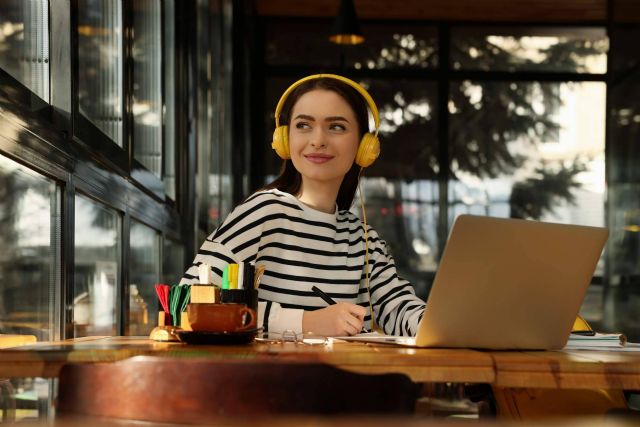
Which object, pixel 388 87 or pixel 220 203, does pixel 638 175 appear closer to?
pixel 388 87

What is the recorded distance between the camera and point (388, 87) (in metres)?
8.11

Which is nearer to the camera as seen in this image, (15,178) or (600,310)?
(15,178)

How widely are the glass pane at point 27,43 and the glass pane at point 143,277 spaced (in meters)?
1.12

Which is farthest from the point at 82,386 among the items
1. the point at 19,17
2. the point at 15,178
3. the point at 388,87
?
the point at 388,87

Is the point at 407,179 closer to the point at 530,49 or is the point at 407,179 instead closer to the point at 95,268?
the point at 530,49

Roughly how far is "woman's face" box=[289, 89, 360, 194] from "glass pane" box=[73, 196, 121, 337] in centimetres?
59

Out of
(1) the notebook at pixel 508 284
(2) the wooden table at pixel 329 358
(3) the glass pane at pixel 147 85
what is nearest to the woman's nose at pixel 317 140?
(1) the notebook at pixel 508 284

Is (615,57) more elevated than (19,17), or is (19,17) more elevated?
(615,57)

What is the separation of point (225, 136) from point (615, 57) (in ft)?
11.6

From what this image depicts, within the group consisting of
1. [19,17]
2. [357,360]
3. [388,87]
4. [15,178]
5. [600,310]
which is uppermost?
[388,87]

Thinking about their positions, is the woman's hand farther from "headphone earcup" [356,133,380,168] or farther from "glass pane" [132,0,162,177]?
"glass pane" [132,0,162,177]

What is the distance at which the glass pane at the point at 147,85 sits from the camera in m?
3.38

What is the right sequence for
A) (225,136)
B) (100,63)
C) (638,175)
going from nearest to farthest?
(100,63) → (225,136) → (638,175)

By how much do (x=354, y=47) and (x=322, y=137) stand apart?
233 inches
